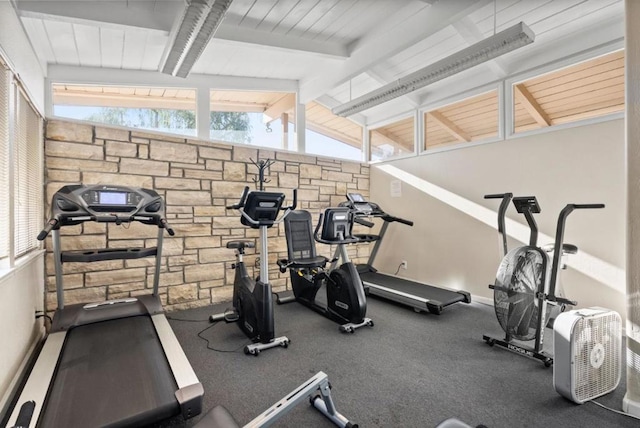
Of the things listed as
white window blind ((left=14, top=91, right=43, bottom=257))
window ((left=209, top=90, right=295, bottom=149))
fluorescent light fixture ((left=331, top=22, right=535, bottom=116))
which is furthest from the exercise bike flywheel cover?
white window blind ((left=14, top=91, right=43, bottom=257))

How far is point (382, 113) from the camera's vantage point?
5539 mm

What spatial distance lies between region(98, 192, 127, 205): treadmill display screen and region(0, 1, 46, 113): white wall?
3.21ft

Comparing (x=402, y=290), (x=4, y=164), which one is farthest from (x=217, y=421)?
(x=402, y=290)

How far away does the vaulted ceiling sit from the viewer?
9.25ft

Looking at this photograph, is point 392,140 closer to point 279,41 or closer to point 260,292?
point 279,41

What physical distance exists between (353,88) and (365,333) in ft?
12.4

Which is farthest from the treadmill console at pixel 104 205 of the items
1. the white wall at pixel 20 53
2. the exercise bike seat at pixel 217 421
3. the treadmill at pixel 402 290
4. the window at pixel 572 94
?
the window at pixel 572 94

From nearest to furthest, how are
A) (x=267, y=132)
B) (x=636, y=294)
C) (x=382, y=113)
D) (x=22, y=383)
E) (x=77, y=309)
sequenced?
(x=636, y=294), (x=22, y=383), (x=77, y=309), (x=267, y=132), (x=382, y=113)

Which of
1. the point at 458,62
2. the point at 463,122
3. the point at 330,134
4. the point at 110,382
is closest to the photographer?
the point at 110,382

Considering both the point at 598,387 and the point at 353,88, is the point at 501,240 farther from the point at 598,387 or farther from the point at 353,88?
the point at 353,88

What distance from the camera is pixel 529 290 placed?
2.57 m

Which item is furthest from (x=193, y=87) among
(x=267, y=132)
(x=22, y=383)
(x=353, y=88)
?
→ (x=22, y=383)

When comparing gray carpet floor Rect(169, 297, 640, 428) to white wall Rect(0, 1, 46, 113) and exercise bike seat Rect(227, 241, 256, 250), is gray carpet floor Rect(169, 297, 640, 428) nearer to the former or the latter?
exercise bike seat Rect(227, 241, 256, 250)

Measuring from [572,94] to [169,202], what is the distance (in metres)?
4.79
